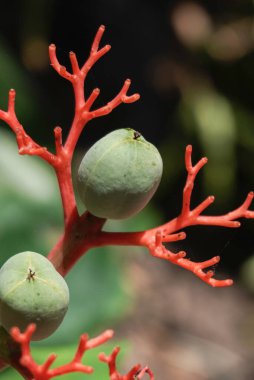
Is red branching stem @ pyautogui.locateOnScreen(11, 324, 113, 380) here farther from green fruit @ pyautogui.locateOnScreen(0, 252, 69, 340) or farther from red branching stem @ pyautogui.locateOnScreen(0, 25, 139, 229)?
Answer: red branching stem @ pyautogui.locateOnScreen(0, 25, 139, 229)

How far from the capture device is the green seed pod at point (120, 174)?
936mm

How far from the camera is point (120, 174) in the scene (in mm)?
935

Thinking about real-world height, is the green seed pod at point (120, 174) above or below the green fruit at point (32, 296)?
above

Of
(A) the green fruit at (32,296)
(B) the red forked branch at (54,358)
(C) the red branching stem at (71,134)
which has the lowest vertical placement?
(B) the red forked branch at (54,358)

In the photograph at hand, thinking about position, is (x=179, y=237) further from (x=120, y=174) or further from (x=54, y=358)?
(x=54, y=358)

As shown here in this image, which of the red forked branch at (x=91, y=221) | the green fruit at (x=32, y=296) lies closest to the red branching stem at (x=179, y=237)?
the red forked branch at (x=91, y=221)

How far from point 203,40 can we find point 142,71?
0.41 meters

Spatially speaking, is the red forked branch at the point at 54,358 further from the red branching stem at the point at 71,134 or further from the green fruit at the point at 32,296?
the red branching stem at the point at 71,134

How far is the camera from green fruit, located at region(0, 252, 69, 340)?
2.93 feet

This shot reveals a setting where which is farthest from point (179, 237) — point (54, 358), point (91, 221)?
point (54, 358)

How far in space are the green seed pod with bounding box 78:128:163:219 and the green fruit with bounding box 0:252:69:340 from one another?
112 millimetres

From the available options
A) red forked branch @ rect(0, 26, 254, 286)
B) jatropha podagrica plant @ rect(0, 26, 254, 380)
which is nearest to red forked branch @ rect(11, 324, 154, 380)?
jatropha podagrica plant @ rect(0, 26, 254, 380)

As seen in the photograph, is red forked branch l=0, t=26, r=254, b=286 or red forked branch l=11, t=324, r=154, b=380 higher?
red forked branch l=0, t=26, r=254, b=286

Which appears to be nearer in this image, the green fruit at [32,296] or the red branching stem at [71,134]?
the green fruit at [32,296]
